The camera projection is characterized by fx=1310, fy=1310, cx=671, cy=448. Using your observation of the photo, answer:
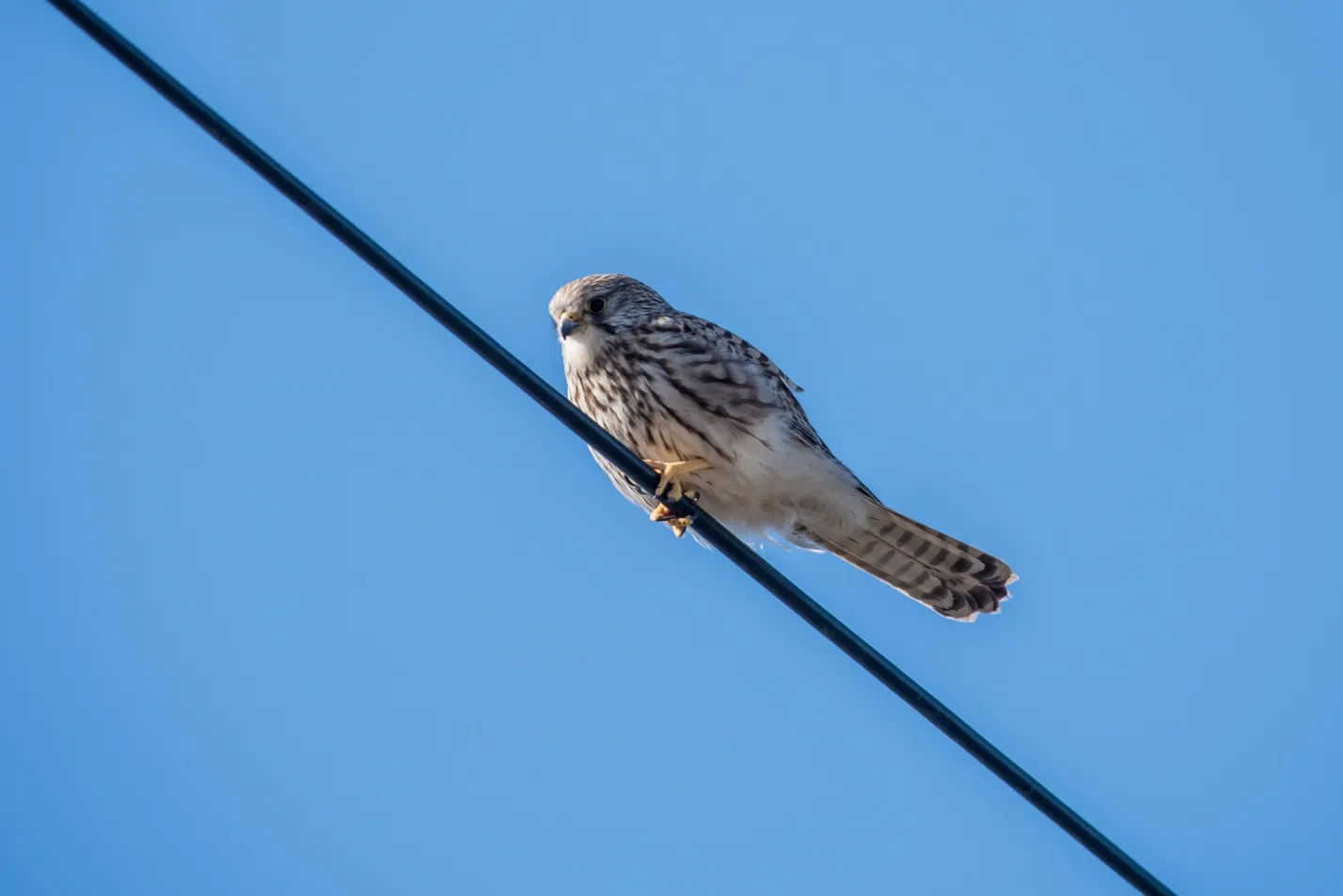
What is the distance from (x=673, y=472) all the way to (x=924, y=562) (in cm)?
111

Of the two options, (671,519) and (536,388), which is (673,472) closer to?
(671,519)

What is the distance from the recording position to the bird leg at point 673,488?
14.6 ft

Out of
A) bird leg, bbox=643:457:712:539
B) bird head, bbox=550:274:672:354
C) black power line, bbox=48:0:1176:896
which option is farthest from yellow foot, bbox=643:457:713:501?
black power line, bbox=48:0:1176:896

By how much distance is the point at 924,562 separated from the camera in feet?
16.4

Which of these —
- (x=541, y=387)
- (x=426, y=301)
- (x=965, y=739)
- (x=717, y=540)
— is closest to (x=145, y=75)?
(x=426, y=301)

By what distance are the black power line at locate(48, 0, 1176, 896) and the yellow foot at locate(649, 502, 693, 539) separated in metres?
1.14

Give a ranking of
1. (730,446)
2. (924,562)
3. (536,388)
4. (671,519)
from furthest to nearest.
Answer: (924,562)
(730,446)
(671,519)
(536,388)

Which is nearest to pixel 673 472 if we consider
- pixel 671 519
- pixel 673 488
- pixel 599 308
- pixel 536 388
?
pixel 673 488

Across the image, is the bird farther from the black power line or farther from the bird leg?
the black power line

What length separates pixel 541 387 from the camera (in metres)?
3.04

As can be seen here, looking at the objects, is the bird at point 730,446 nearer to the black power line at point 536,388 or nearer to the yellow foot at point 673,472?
the yellow foot at point 673,472

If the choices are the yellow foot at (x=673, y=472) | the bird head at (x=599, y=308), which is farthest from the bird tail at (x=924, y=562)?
the bird head at (x=599, y=308)

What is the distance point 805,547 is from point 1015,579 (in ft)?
2.65

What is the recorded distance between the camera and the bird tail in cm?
495
